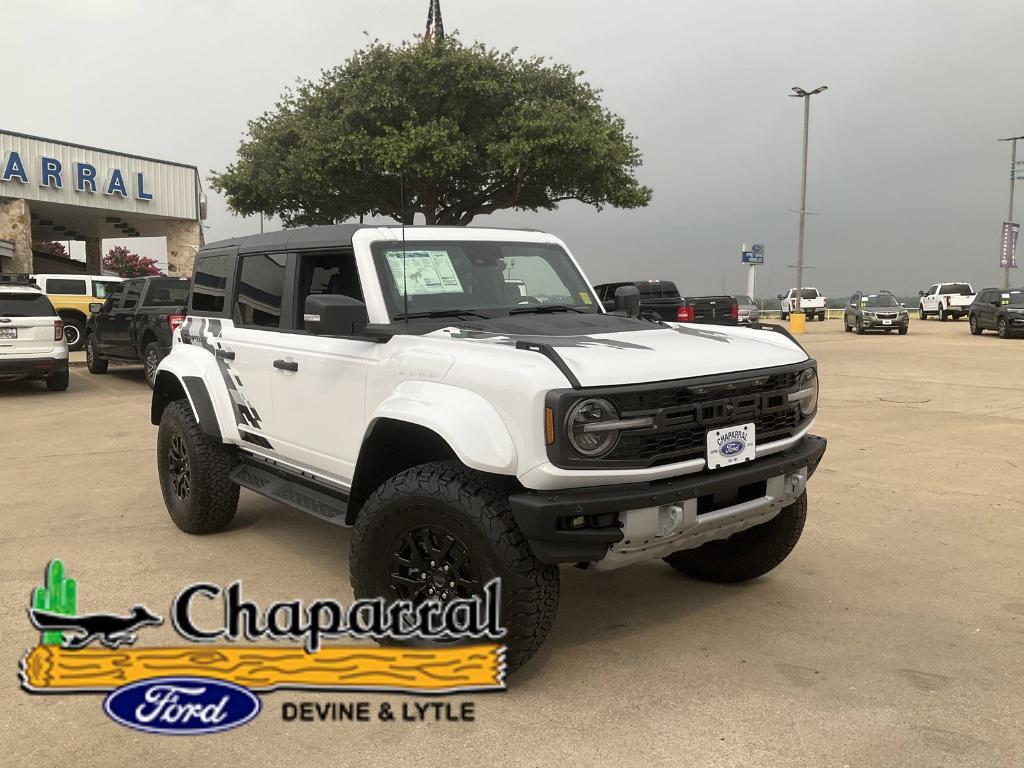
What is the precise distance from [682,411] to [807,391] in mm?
928

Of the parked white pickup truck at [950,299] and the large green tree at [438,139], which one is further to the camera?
the parked white pickup truck at [950,299]

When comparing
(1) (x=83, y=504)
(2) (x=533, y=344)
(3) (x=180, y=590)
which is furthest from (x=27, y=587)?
(2) (x=533, y=344)

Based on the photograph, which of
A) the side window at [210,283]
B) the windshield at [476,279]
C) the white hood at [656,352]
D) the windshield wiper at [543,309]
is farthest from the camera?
the side window at [210,283]

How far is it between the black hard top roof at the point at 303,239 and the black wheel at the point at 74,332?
16.1 m

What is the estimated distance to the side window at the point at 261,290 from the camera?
179 inches

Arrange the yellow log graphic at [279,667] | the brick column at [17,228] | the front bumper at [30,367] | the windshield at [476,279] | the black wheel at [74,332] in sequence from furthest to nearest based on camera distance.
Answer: the brick column at [17,228] → the black wheel at [74,332] → the front bumper at [30,367] → the windshield at [476,279] → the yellow log graphic at [279,667]

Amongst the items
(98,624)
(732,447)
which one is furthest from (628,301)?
(98,624)

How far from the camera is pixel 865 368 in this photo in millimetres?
16234

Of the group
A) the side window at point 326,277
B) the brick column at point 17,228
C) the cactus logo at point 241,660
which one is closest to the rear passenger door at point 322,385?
the side window at point 326,277

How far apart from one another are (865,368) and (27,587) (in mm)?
15268

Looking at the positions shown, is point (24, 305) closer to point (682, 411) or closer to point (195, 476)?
point (195, 476)

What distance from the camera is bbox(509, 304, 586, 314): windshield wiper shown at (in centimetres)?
424

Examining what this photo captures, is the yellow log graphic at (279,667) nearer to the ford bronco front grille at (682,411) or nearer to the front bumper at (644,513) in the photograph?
the front bumper at (644,513)

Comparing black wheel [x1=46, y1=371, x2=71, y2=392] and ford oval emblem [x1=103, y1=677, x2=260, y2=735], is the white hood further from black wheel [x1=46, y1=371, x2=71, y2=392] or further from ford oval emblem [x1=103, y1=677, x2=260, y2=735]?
black wheel [x1=46, y1=371, x2=71, y2=392]
